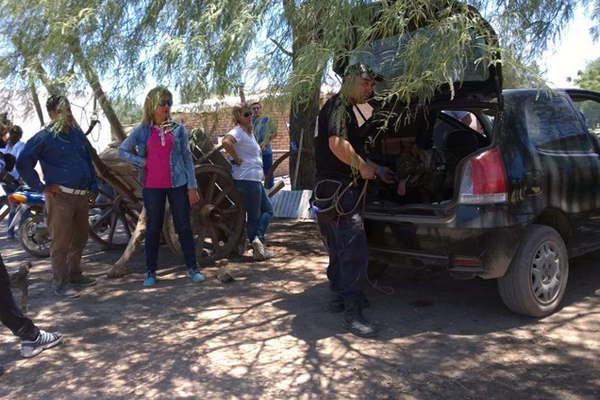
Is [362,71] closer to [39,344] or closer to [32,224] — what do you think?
[39,344]

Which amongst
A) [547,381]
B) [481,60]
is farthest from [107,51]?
[547,381]

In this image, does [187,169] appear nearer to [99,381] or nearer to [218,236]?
[218,236]

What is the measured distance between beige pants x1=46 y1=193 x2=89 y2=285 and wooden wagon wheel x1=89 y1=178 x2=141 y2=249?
1073 millimetres

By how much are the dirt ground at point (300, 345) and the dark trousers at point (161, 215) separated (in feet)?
1.29

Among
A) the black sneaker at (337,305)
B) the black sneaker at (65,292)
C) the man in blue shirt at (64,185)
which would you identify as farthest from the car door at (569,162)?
the black sneaker at (65,292)

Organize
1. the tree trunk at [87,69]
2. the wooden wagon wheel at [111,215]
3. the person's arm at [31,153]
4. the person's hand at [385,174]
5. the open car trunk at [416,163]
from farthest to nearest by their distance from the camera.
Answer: the wooden wagon wheel at [111,215]
the person's arm at [31,153]
the open car trunk at [416,163]
the person's hand at [385,174]
the tree trunk at [87,69]

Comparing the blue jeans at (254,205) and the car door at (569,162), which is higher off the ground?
the car door at (569,162)

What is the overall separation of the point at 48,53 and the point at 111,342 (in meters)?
2.09

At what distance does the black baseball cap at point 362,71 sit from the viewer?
136 inches

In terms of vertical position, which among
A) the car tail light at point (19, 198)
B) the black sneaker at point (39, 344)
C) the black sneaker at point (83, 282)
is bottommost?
the black sneaker at point (39, 344)

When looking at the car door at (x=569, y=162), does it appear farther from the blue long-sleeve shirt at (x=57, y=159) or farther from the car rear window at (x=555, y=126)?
the blue long-sleeve shirt at (x=57, y=159)

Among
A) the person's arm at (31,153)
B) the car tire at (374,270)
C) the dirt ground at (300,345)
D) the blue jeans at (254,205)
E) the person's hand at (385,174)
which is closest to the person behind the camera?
the dirt ground at (300,345)

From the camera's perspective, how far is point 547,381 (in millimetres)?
3543

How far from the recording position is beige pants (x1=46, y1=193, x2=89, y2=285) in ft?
18.2
